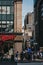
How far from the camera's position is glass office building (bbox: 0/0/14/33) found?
53.7m

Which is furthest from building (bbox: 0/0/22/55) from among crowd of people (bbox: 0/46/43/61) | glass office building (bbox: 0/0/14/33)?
crowd of people (bbox: 0/46/43/61)

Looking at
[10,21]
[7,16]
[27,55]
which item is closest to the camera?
[27,55]

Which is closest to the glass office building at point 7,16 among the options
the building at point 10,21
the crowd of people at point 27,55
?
the building at point 10,21

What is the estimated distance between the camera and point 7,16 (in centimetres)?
5378

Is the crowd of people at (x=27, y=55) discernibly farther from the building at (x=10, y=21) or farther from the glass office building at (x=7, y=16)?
the glass office building at (x=7, y=16)

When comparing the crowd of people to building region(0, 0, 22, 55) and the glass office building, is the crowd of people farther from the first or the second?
the glass office building

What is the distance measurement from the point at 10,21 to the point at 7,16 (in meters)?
1.08

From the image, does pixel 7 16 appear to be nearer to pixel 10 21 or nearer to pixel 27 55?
pixel 10 21

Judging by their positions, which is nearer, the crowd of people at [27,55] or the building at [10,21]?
the crowd of people at [27,55]

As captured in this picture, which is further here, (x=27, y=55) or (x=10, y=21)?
(x=10, y=21)

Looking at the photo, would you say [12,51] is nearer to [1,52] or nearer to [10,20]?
[1,52]

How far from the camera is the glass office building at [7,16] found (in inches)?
2115

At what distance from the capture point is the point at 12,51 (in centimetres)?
5084

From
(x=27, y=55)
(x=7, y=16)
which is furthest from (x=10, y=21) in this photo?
(x=27, y=55)
